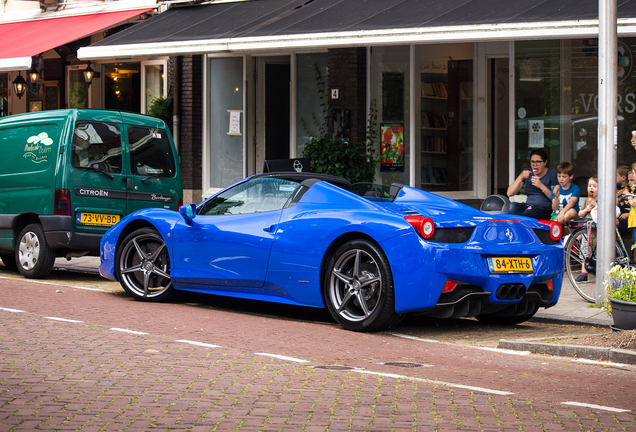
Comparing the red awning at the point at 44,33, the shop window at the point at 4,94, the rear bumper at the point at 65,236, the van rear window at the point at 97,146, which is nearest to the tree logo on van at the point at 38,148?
the van rear window at the point at 97,146

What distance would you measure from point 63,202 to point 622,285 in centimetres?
679

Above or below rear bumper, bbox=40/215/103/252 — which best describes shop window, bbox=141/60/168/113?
above

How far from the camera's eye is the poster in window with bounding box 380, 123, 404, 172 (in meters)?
16.1

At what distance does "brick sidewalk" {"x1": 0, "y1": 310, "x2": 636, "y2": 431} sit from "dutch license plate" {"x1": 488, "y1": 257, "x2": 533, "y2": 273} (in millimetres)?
1931

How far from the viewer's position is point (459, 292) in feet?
24.8

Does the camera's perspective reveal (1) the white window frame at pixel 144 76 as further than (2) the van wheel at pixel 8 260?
Yes

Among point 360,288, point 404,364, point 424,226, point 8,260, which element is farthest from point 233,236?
point 8,260

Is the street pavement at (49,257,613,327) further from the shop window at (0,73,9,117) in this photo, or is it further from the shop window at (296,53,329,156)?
the shop window at (0,73,9,117)

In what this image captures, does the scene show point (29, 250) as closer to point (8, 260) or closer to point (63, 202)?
point (63, 202)

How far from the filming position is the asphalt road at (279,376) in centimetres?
504

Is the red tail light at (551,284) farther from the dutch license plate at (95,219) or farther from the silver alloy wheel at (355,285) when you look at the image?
the dutch license plate at (95,219)

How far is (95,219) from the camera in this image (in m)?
11.4

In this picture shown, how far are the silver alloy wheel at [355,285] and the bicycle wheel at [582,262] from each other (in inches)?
130

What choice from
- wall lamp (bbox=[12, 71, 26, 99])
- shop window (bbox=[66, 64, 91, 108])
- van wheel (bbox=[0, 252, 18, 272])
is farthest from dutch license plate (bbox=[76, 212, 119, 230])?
wall lamp (bbox=[12, 71, 26, 99])
